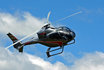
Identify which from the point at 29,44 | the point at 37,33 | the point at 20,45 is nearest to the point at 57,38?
the point at 37,33

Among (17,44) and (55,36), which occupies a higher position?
(17,44)

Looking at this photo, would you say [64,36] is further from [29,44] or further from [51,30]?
[29,44]

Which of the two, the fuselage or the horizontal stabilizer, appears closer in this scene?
the fuselage

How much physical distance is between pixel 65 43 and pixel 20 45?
57.2 feet

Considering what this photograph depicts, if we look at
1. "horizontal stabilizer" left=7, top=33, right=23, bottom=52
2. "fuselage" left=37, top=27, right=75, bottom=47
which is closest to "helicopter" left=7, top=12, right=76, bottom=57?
"fuselage" left=37, top=27, right=75, bottom=47

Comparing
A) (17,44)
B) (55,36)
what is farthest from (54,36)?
(17,44)

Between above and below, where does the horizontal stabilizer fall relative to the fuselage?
above

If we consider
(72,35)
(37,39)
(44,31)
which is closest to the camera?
(72,35)

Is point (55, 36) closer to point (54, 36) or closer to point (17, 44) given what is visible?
point (54, 36)

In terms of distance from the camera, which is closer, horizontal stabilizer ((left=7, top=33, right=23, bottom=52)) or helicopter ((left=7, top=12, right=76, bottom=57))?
helicopter ((left=7, top=12, right=76, bottom=57))

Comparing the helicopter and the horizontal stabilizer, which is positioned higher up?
the horizontal stabilizer

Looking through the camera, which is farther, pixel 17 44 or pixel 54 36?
pixel 17 44

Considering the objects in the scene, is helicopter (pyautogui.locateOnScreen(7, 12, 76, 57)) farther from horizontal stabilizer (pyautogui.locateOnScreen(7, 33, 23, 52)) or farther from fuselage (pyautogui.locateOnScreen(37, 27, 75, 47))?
horizontal stabilizer (pyautogui.locateOnScreen(7, 33, 23, 52))

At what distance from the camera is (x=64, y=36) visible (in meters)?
54.5
